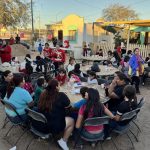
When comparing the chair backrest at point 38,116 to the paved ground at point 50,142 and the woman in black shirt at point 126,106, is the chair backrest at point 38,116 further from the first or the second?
the woman in black shirt at point 126,106

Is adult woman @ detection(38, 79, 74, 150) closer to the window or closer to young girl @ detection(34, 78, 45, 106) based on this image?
young girl @ detection(34, 78, 45, 106)

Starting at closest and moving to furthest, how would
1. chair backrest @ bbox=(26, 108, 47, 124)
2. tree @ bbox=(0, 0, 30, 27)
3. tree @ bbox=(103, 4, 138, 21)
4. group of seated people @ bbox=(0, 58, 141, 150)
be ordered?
chair backrest @ bbox=(26, 108, 47, 124) → group of seated people @ bbox=(0, 58, 141, 150) → tree @ bbox=(0, 0, 30, 27) → tree @ bbox=(103, 4, 138, 21)

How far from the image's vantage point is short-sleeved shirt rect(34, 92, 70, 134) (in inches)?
165

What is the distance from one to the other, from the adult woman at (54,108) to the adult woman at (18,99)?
17.2 inches

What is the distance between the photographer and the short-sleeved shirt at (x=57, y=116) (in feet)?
13.7

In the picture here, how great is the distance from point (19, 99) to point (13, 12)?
1860 centimetres

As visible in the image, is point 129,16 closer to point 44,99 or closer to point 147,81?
point 147,81

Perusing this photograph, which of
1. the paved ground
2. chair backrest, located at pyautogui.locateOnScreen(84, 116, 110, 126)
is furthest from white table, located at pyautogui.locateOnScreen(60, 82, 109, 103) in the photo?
chair backrest, located at pyautogui.locateOnScreen(84, 116, 110, 126)

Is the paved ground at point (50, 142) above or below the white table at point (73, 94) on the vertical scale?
below

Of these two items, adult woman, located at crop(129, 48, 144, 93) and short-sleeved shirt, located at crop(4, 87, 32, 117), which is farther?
adult woman, located at crop(129, 48, 144, 93)

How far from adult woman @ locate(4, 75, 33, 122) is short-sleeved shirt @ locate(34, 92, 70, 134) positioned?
0.48 m

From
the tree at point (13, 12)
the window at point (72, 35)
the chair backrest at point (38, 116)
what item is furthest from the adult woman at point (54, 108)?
the window at point (72, 35)

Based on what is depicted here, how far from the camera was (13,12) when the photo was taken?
2167cm

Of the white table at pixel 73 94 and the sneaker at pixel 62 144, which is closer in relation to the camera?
the sneaker at pixel 62 144
